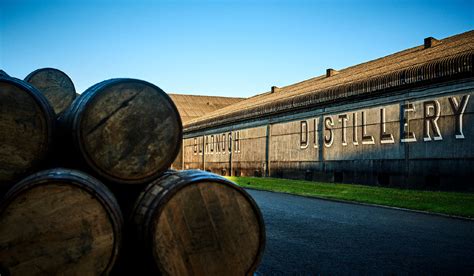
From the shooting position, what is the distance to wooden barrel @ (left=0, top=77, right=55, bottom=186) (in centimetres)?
285

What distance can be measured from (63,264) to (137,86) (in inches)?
59.6

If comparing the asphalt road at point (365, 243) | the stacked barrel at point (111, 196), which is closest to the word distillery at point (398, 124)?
the asphalt road at point (365, 243)

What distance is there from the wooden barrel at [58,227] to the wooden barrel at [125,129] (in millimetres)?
314

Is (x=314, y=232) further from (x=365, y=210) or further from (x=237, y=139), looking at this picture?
(x=237, y=139)

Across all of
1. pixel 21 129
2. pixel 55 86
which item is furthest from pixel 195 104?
pixel 21 129

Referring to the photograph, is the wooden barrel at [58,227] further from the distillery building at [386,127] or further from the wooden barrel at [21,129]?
the distillery building at [386,127]

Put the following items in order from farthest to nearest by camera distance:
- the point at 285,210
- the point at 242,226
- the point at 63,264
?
the point at 285,210, the point at 242,226, the point at 63,264

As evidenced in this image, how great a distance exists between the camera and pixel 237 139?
26.8 m

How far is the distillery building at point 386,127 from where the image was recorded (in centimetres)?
1266

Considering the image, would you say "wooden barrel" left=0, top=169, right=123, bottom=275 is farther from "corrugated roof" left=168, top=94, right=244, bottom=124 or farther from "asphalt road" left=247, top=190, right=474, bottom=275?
"corrugated roof" left=168, top=94, right=244, bottom=124

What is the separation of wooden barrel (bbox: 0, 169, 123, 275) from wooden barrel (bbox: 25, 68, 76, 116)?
295 centimetres

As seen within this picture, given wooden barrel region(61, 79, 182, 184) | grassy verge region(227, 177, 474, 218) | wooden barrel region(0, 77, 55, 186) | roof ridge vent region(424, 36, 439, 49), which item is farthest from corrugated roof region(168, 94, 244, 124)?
wooden barrel region(0, 77, 55, 186)

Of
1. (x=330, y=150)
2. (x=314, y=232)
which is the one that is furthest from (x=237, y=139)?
(x=314, y=232)

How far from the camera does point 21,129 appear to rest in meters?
2.92
